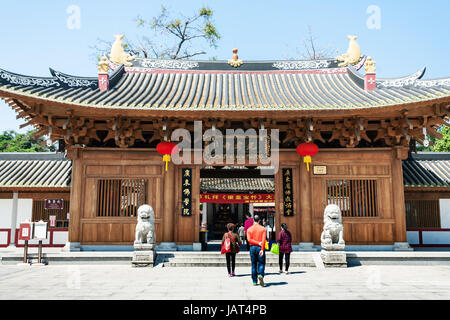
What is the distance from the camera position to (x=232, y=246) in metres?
7.83

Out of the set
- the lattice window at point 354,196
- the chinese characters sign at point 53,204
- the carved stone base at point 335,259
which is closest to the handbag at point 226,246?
the carved stone base at point 335,259

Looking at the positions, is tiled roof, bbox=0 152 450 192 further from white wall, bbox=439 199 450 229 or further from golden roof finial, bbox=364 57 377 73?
golden roof finial, bbox=364 57 377 73

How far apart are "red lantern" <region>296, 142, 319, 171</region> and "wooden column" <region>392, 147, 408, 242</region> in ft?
8.68

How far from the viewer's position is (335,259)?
920 centimetres

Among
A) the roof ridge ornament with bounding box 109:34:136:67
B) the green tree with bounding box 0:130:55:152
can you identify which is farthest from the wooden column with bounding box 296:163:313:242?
the green tree with bounding box 0:130:55:152

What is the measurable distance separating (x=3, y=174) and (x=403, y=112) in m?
15.3

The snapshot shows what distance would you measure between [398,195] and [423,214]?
319 centimetres

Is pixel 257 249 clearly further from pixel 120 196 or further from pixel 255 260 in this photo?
pixel 120 196

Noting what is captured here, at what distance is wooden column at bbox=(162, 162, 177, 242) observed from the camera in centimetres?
1084

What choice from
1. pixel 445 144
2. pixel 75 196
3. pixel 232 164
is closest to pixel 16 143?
pixel 75 196
